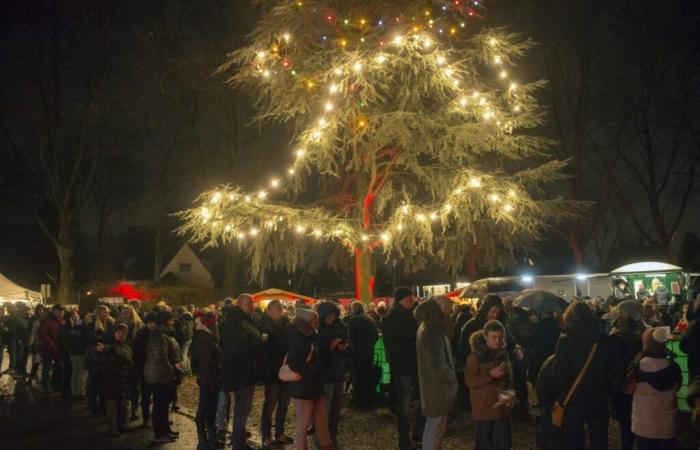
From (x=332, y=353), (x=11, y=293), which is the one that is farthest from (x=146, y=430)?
(x=11, y=293)

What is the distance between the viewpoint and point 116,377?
9969 millimetres

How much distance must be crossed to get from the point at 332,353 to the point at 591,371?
3.60 meters

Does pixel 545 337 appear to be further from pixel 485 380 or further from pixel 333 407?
pixel 485 380

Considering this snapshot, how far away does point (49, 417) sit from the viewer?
12.1m

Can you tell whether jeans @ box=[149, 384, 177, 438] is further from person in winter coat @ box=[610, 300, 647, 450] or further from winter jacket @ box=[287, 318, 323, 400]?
person in winter coat @ box=[610, 300, 647, 450]

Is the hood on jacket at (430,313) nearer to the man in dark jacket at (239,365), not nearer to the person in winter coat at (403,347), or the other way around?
the person in winter coat at (403,347)

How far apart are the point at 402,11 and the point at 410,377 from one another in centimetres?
1067

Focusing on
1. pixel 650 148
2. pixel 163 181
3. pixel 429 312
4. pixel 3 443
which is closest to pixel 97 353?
pixel 3 443

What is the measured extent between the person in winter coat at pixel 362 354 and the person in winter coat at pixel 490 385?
464cm

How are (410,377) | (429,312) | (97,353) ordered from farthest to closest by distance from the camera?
(97,353)
(410,377)
(429,312)

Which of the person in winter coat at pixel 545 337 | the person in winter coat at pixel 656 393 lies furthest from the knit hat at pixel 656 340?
the person in winter coat at pixel 545 337

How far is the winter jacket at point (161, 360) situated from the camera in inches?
369

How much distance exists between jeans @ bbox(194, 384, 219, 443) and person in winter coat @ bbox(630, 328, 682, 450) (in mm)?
5650

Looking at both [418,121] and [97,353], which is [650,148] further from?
[97,353]
